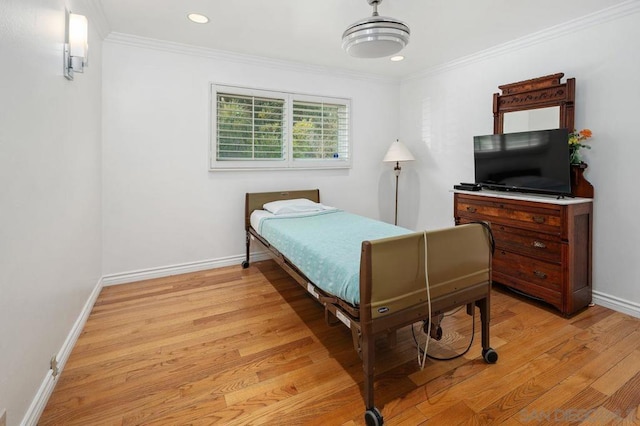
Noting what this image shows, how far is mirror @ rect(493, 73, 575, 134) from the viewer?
2.79 metres

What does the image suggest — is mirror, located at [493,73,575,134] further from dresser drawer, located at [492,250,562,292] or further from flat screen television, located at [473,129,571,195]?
dresser drawer, located at [492,250,562,292]

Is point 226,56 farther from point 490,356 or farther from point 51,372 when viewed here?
point 490,356

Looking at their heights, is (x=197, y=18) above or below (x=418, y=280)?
above

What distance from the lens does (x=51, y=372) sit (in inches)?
66.7

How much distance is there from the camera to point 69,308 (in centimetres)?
207

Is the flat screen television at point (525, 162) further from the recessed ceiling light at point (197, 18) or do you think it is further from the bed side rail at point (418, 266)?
the recessed ceiling light at point (197, 18)

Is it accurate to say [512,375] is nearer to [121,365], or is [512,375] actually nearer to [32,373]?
[121,365]

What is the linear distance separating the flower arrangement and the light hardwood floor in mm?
1273

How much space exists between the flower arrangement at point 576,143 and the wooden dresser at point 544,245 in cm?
34

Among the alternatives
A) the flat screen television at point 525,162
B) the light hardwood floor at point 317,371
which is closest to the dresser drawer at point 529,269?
the light hardwood floor at point 317,371

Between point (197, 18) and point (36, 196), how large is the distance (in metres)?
2.03

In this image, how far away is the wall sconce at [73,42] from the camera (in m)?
1.98

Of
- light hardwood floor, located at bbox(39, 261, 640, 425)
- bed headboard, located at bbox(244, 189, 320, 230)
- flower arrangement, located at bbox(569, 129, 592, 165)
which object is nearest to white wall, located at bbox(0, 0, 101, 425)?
light hardwood floor, located at bbox(39, 261, 640, 425)

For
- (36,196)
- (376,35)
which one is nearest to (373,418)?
(36,196)
